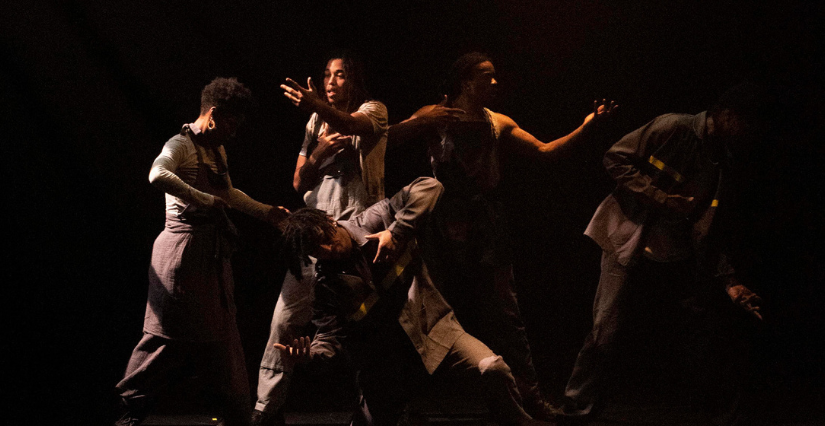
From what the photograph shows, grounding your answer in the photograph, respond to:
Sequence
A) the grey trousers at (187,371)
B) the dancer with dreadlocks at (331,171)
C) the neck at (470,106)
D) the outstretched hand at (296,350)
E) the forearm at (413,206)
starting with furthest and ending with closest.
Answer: the neck at (470,106)
the dancer with dreadlocks at (331,171)
the grey trousers at (187,371)
the forearm at (413,206)
the outstretched hand at (296,350)

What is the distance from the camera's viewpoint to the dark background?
4.17m

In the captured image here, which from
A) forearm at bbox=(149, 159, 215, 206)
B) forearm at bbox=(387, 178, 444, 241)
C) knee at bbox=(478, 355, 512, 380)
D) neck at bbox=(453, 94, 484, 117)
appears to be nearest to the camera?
knee at bbox=(478, 355, 512, 380)

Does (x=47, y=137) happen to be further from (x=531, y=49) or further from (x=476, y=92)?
(x=531, y=49)

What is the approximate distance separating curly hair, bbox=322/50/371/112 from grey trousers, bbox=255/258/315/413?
2.56ft

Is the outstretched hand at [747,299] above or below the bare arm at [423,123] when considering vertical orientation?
below

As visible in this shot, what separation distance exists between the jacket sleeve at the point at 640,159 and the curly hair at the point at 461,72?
0.80 m

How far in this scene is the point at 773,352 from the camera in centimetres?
448

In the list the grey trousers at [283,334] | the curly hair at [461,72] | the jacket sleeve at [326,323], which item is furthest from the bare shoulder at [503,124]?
the jacket sleeve at [326,323]

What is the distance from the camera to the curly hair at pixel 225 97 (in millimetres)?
3264

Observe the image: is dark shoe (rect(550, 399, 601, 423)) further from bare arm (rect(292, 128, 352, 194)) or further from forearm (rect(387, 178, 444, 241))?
bare arm (rect(292, 128, 352, 194))

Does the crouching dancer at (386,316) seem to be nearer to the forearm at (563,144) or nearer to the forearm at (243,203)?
the forearm at (243,203)

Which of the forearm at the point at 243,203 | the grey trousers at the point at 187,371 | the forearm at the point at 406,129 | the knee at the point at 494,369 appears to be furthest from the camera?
the forearm at the point at 406,129

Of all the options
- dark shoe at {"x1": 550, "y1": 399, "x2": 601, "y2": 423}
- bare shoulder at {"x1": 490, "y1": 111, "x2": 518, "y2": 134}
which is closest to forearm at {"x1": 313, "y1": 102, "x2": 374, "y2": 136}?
bare shoulder at {"x1": 490, "y1": 111, "x2": 518, "y2": 134}

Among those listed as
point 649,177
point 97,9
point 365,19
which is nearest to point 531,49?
point 365,19
